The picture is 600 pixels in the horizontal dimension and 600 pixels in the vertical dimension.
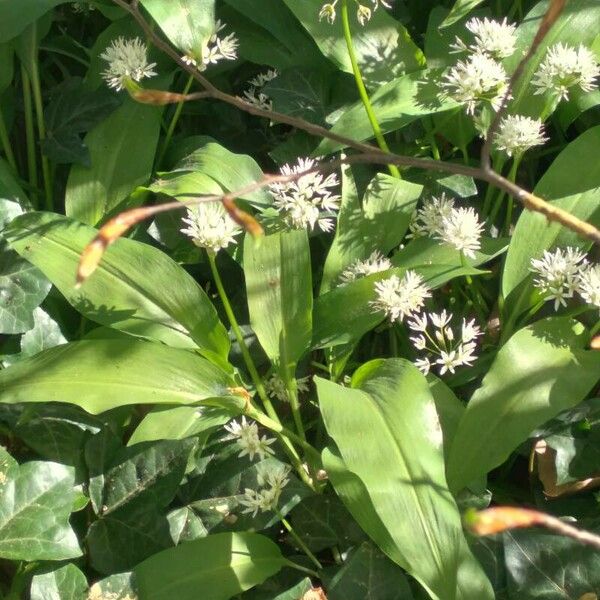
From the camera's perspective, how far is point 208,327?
125cm

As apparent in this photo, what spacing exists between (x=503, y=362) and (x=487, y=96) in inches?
14.8

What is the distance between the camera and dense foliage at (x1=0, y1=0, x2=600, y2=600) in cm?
112

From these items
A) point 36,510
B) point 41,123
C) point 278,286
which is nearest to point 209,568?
point 36,510

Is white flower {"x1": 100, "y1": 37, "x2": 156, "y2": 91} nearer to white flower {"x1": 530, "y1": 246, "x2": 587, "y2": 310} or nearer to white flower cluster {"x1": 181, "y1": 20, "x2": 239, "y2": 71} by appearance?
white flower cluster {"x1": 181, "y1": 20, "x2": 239, "y2": 71}

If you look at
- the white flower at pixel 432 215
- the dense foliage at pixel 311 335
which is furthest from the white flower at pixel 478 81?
the white flower at pixel 432 215

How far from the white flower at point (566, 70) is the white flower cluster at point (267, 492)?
0.66 metres

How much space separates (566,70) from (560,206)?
0.19m

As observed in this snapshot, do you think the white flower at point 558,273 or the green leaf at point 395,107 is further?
the green leaf at point 395,107

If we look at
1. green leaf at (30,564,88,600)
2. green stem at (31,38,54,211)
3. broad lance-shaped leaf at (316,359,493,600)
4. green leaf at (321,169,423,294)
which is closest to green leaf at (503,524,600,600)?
broad lance-shaped leaf at (316,359,493,600)

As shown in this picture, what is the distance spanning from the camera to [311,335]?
1.24m

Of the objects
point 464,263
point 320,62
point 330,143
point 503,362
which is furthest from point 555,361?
point 320,62

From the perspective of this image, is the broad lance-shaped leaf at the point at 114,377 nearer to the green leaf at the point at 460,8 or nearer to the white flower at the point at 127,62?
the white flower at the point at 127,62

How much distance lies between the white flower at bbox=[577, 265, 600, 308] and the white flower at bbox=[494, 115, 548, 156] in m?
0.20

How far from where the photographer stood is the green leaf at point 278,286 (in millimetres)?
1239
